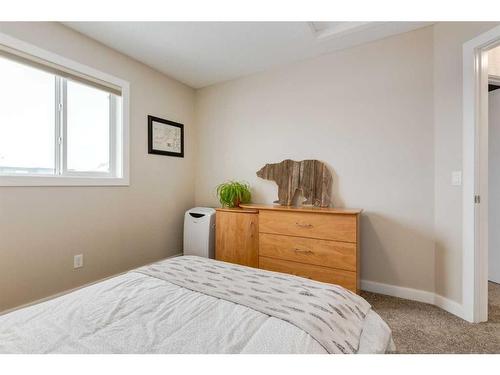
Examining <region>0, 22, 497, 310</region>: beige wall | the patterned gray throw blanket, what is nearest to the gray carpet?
<region>0, 22, 497, 310</region>: beige wall

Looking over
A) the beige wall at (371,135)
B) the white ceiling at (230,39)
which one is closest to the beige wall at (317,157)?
the beige wall at (371,135)

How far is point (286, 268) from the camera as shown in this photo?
241 cm

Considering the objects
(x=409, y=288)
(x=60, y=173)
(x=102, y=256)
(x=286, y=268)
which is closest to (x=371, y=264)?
(x=409, y=288)

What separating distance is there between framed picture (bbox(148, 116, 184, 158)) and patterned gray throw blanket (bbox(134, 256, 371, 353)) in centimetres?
188

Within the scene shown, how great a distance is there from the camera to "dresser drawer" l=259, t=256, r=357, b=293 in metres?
2.13

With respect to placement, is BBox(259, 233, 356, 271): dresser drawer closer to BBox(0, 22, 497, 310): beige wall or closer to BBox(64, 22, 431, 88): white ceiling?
BBox(0, 22, 497, 310): beige wall

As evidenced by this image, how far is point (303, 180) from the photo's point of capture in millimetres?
2721

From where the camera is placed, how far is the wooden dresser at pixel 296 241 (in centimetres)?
214

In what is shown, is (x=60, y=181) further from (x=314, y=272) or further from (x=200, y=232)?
(x=314, y=272)

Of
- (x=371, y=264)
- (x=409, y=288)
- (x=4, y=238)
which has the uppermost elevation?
(x=4, y=238)

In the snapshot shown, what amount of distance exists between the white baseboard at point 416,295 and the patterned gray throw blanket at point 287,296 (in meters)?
1.35

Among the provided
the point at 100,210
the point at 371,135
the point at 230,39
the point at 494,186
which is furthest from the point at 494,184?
the point at 100,210
